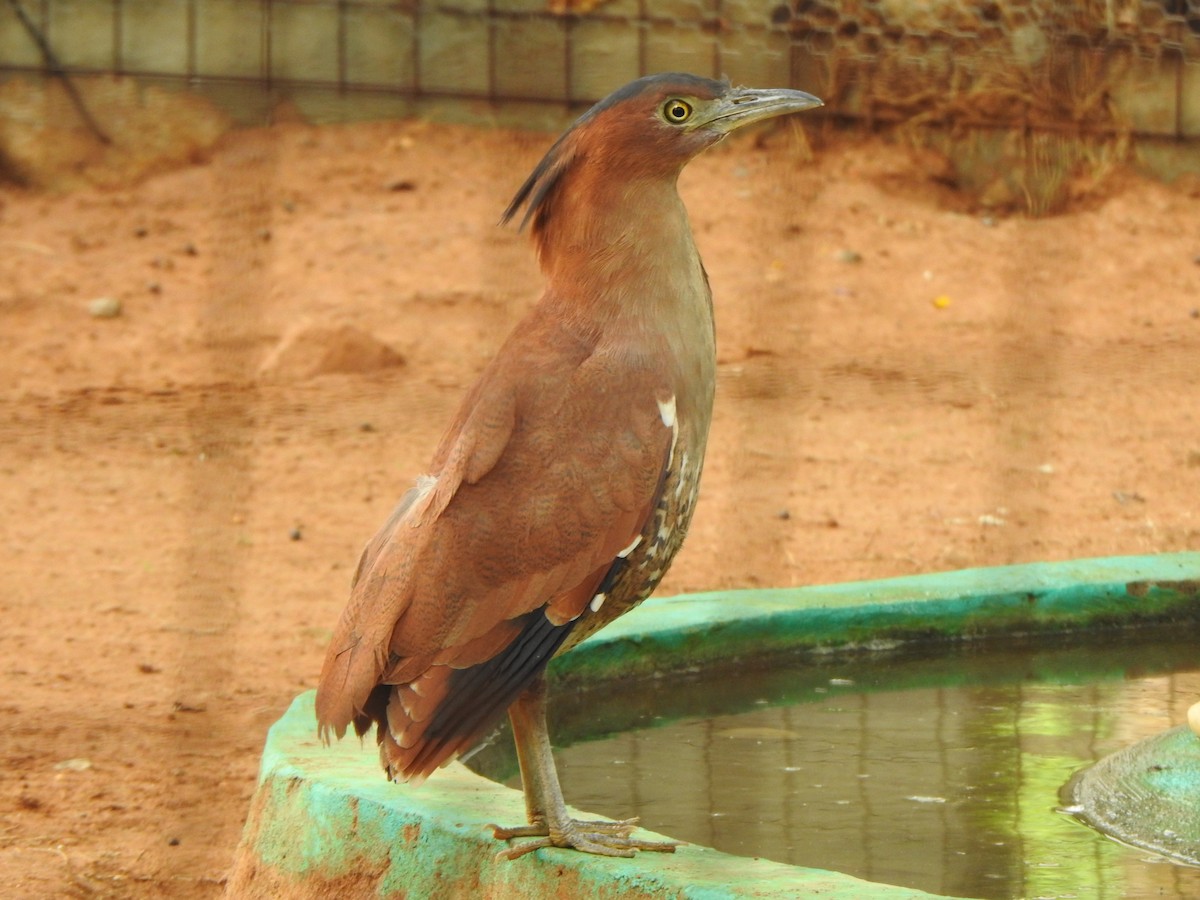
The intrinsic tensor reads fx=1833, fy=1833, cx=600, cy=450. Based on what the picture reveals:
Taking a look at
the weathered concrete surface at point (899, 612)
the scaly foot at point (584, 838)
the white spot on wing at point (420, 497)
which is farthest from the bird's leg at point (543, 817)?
the weathered concrete surface at point (899, 612)

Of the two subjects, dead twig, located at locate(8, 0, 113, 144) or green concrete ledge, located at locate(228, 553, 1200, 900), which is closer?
green concrete ledge, located at locate(228, 553, 1200, 900)

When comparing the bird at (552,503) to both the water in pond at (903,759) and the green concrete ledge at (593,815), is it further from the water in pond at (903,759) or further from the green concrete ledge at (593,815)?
the water in pond at (903,759)

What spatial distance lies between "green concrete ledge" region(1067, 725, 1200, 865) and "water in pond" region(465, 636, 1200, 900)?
0.04 m

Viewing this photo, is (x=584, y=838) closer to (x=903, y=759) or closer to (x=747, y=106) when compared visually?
(x=903, y=759)

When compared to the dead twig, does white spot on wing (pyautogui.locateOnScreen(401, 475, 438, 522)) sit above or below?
below

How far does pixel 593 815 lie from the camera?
2801 millimetres

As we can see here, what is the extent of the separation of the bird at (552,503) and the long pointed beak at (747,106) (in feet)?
0.28

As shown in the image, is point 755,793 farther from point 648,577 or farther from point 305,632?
point 305,632

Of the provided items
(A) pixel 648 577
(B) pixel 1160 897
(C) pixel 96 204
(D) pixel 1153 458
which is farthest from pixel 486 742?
(C) pixel 96 204

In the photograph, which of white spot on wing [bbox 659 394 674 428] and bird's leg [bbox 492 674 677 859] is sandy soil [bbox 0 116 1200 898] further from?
white spot on wing [bbox 659 394 674 428]

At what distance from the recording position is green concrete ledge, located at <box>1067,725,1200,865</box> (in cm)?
291

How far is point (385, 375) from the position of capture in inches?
282

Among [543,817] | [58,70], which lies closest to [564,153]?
[543,817]

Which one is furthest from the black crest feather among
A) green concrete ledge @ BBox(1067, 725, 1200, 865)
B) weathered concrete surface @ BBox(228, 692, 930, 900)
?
green concrete ledge @ BBox(1067, 725, 1200, 865)
